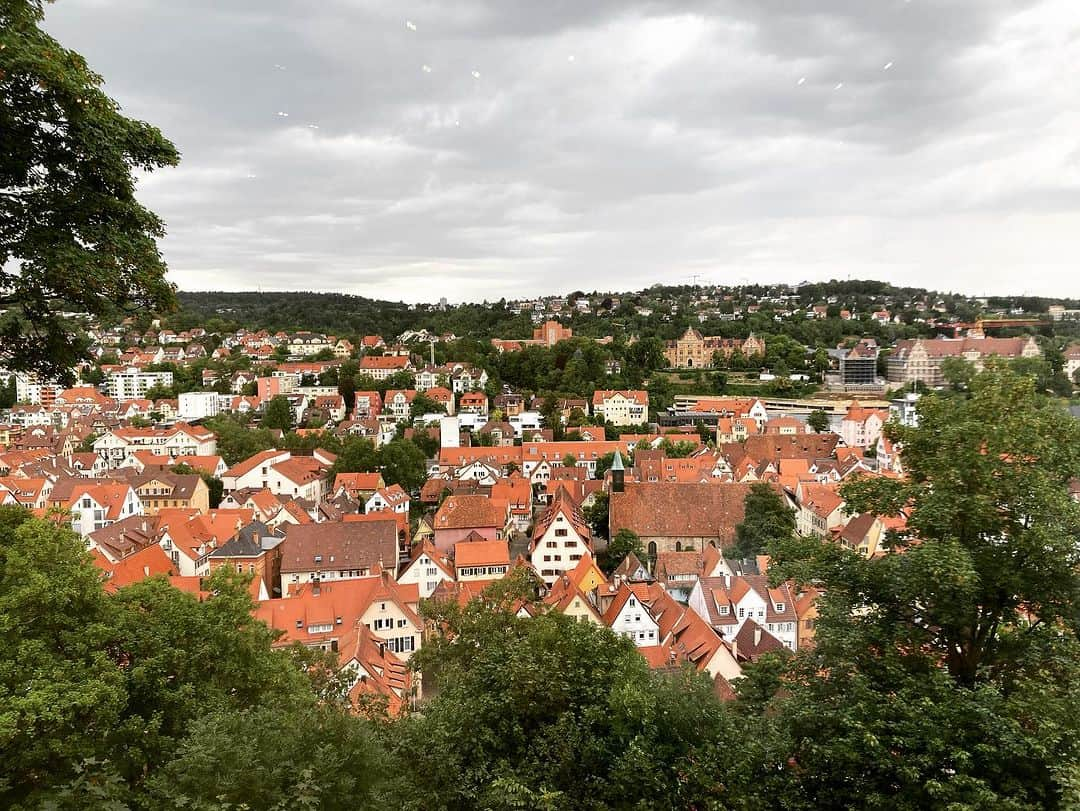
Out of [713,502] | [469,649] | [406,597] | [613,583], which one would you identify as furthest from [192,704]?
[713,502]

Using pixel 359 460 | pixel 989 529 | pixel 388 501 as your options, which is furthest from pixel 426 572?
pixel 989 529

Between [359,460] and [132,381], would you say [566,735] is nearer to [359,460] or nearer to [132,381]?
[359,460]

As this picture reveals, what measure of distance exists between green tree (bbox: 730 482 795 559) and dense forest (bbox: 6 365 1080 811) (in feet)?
73.7

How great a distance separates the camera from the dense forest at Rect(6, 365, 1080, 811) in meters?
6.82

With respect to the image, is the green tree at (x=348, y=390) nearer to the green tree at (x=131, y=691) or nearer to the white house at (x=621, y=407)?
the white house at (x=621, y=407)

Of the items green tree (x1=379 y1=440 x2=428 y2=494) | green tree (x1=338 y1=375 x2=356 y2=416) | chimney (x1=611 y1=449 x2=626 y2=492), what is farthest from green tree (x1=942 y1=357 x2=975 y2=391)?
green tree (x1=338 y1=375 x2=356 y2=416)

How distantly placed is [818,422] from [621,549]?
39827 millimetres

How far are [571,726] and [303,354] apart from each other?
A: 11134cm

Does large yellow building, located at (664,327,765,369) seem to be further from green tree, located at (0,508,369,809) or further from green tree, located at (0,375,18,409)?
green tree, located at (0,508,369,809)

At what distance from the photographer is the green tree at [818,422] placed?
2555 inches

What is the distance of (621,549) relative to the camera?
108ft

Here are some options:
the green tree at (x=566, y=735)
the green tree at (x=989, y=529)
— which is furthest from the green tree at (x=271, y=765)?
the green tree at (x=989, y=529)

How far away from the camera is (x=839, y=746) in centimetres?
718

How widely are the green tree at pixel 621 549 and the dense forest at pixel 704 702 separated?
22.4 m
